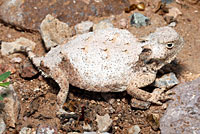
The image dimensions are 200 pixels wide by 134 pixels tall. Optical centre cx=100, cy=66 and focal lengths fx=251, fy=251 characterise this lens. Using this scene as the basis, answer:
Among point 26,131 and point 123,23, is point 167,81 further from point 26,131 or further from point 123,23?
point 26,131

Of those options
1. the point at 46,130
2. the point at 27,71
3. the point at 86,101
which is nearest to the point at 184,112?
the point at 86,101

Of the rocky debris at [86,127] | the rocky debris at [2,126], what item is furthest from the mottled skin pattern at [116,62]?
the rocky debris at [2,126]

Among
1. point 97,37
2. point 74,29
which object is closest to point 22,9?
point 74,29

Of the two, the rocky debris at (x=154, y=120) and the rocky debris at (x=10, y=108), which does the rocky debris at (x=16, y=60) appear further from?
the rocky debris at (x=154, y=120)

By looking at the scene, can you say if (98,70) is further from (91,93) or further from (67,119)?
(67,119)

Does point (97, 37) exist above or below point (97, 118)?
above

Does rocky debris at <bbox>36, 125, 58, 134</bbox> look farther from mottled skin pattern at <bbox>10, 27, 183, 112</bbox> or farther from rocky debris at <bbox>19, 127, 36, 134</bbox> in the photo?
mottled skin pattern at <bbox>10, 27, 183, 112</bbox>
